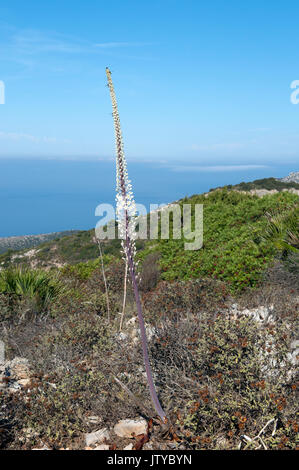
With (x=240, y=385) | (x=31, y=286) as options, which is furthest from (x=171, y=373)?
(x=31, y=286)

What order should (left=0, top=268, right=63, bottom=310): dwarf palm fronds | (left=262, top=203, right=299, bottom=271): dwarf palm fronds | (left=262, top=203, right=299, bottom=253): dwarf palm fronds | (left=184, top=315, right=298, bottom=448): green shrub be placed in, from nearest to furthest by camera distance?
1. (left=184, top=315, right=298, bottom=448): green shrub
2. (left=0, top=268, right=63, bottom=310): dwarf palm fronds
3. (left=262, top=203, right=299, bottom=271): dwarf palm fronds
4. (left=262, top=203, right=299, bottom=253): dwarf palm fronds

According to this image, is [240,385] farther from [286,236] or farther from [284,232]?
[284,232]

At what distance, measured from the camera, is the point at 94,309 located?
739 centimetres

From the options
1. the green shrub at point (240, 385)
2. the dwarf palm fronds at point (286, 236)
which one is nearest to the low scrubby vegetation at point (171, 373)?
the green shrub at point (240, 385)

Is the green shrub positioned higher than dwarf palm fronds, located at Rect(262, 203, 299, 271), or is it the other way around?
dwarf palm fronds, located at Rect(262, 203, 299, 271)

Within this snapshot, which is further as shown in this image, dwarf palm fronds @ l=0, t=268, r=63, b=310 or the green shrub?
dwarf palm fronds @ l=0, t=268, r=63, b=310

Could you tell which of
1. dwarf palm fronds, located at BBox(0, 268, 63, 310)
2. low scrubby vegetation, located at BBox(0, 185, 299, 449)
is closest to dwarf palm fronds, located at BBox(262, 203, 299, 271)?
low scrubby vegetation, located at BBox(0, 185, 299, 449)

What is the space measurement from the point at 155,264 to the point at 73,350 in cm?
596

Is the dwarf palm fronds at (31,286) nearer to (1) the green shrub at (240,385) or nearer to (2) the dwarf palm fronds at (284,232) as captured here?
(1) the green shrub at (240,385)

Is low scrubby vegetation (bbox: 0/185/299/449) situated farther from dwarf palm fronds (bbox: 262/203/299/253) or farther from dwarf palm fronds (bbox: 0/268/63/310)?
dwarf palm fronds (bbox: 262/203/299/253)

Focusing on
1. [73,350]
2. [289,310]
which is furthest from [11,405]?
[289,310]

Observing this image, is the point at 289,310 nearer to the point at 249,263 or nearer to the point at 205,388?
the point at 205,388

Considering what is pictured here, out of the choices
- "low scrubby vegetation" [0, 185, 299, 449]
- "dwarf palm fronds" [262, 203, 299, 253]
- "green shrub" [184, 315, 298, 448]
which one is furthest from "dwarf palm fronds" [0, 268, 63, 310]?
"dwarf palm fronds" [262, 203, 299, 253]

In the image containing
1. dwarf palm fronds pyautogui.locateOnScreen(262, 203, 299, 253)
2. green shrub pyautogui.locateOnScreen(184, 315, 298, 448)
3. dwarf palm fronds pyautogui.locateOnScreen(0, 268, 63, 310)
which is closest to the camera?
green shrub pyautogui.locateOnScreen(184, 315, 298, 448)
